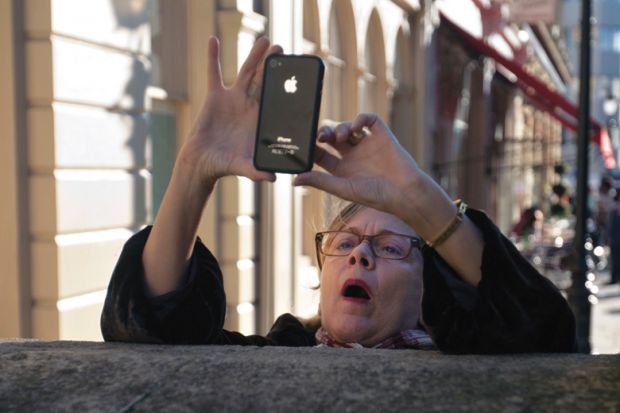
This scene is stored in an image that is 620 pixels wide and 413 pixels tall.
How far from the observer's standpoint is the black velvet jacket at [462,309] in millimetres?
2064

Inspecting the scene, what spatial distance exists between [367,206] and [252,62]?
442 millimetres

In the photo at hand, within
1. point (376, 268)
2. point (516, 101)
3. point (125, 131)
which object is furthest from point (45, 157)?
point (516, 101)

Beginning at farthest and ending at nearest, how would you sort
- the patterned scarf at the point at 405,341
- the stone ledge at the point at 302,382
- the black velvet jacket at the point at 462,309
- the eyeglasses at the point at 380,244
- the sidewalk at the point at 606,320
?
the sidewalk at the point at 606,320 < the eyeglasses at the point at 380,244 < the patterned scarf at the point at 405,341 < the black velvet jacket at the point at 462,309 < the stone ledge at the point at 302,382

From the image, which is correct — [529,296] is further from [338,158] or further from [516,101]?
[516,101]

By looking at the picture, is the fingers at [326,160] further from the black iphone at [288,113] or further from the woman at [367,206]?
the black iphone at [288,113]

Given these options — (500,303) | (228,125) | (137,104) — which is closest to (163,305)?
(228,125)

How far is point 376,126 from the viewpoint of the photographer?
7.33 ft

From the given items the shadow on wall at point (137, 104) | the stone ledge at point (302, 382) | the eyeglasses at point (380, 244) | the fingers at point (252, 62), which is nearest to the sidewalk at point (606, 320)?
the shadow on wall at point (137, 104)

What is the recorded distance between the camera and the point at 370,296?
8.76 ft

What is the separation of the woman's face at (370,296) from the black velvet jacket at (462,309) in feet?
1.36

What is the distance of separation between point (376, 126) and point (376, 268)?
23.1 inches

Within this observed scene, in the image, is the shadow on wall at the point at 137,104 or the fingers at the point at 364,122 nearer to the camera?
the fingers at the point at 364,122

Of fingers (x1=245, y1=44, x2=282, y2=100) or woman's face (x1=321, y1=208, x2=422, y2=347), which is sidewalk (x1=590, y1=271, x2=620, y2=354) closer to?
woman's face (x1=321, y1=208, x2=422, y2=347)

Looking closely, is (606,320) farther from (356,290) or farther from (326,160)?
(326,160)
